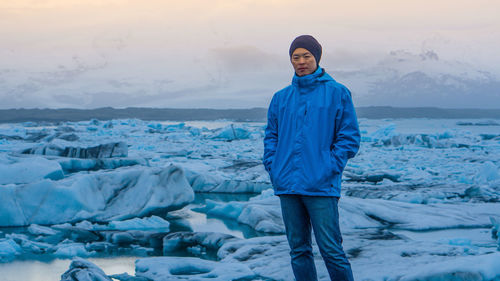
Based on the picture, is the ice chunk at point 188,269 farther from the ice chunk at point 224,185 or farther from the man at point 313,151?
the ice chunk at point 224,185

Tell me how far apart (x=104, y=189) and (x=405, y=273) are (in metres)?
3.67

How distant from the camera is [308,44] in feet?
7.36

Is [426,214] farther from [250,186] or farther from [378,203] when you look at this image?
[250,186]

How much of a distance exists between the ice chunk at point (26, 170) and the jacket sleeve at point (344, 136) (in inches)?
227

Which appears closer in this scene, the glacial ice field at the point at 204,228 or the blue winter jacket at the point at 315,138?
the blue winter jacket at the point at 315,138

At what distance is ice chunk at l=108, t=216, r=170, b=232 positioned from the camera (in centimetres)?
492

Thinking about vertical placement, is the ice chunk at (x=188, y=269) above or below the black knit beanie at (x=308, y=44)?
below

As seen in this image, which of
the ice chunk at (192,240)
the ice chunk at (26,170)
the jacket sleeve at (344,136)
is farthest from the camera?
the ice chunk at (26,170)

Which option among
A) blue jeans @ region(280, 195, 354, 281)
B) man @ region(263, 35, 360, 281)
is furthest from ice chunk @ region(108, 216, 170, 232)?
man @ region(263, 35, 360, 281)

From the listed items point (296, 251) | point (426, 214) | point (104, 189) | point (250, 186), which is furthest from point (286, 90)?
point (250, 186)

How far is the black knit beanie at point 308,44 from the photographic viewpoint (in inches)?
88.3

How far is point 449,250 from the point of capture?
3557 millimetres

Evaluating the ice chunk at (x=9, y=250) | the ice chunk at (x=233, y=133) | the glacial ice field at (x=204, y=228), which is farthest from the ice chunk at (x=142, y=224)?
the ice chunk at (x=233, y=133)

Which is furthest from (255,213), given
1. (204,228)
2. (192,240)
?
(192,240)
